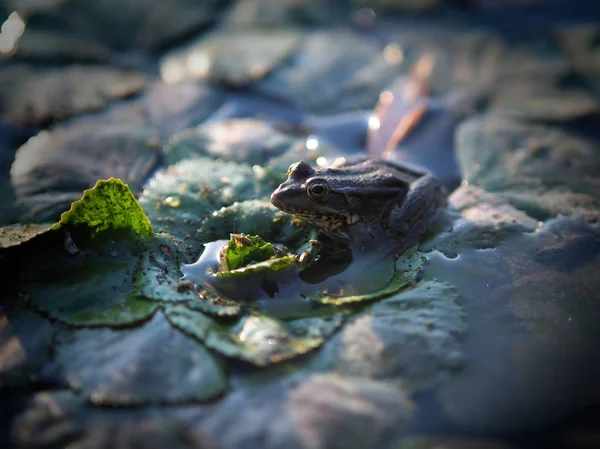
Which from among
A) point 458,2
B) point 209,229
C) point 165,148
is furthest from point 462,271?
point 458,2

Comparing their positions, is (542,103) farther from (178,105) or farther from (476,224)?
(178,105)

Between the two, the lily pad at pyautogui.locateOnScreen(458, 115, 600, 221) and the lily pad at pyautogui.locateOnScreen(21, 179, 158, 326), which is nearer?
the lily pad at pyautogui.locateOnScreen(21, 179, 158, 326)

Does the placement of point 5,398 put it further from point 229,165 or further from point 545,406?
point 545,406

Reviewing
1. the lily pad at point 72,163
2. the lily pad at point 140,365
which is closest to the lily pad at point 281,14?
the lily pad at point 72,163

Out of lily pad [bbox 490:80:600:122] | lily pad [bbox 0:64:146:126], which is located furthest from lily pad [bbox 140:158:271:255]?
lily pad [bbox 490:80:600:122]

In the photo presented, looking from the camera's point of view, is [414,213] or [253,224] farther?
[414,213]

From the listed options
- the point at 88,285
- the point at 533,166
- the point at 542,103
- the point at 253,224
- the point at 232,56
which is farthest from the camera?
the point at 232,56

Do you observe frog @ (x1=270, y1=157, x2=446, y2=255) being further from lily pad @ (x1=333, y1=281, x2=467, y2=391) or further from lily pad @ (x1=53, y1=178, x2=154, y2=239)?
lily pad @ (x1=53, y1=178, x2=154, y2=239)

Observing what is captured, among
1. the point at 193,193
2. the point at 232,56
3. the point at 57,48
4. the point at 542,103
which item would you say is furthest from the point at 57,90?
the point at 542,103
